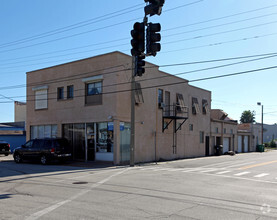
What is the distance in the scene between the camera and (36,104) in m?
27.3

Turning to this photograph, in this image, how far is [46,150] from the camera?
784 inches

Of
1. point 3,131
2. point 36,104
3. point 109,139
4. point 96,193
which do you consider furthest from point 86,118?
point 3,131

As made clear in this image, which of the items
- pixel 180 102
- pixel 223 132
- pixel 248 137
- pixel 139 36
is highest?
pixel 139 36

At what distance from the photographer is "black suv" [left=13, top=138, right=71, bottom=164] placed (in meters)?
19.8

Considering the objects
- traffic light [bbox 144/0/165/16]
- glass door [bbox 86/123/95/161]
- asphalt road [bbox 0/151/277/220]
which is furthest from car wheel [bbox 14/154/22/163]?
traffic light [bbox 144/0/165/16]

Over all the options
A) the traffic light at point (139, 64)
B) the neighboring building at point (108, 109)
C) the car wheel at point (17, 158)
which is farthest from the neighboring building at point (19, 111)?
the traffic light at point (139, 64)

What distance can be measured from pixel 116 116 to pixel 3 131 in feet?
72.6

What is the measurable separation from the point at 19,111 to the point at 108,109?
37737mm

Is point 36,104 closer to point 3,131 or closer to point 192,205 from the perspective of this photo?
point 3,131

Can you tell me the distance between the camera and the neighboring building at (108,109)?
21109 mm

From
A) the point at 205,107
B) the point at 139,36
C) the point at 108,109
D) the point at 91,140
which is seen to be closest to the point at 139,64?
the point at 139,36

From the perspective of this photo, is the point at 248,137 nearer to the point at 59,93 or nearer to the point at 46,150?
the point at 59,93

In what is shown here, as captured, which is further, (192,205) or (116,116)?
(116,116)

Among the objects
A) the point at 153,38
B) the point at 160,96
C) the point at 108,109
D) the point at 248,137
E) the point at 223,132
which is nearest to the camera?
the point at 153,38
